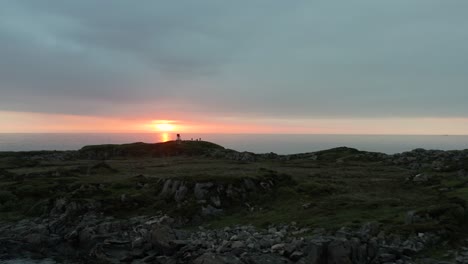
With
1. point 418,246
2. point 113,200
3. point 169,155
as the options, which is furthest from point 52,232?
point 169,155

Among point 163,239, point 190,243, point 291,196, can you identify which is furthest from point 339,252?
point 291,196

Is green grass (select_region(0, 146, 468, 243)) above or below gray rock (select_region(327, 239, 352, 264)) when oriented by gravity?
above

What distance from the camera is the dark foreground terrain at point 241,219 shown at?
22.7 meters

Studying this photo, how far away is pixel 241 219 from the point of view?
3325 centimetres

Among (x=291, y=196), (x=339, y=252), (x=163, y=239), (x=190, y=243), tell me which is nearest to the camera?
(x=339, y=252)

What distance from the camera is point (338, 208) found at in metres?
33.2

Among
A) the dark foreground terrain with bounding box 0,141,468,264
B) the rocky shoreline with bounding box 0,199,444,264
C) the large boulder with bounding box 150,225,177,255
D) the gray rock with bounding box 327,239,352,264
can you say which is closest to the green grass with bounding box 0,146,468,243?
the dark foreground terrain with bounding box 0,141,468,264

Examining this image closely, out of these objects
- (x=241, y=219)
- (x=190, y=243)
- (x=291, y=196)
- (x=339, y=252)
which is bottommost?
(x=190, y=243)

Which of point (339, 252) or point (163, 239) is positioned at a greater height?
point (339, 252)

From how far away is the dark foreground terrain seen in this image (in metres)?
22.7

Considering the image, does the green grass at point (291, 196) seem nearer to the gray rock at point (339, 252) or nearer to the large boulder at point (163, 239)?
the gray rock at point (339, 252)

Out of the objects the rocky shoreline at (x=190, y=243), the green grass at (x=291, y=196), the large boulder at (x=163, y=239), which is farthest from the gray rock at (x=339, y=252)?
the large boulder at (x=163, y=239)

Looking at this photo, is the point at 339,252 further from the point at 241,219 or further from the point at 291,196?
the point at 291,196

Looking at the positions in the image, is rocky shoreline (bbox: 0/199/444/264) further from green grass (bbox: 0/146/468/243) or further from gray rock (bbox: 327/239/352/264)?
green grass (bbox: 0/146/468/243)
